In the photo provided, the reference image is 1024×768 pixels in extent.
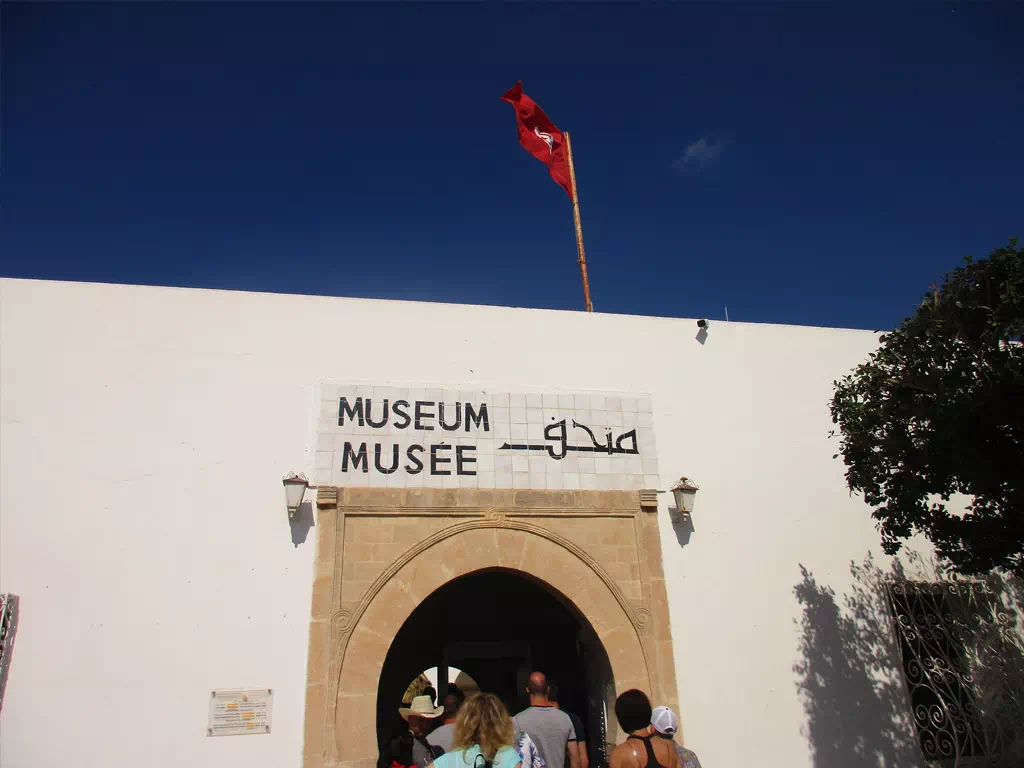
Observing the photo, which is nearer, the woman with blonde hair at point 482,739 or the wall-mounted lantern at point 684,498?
the woman with blonde hair at point 482,739

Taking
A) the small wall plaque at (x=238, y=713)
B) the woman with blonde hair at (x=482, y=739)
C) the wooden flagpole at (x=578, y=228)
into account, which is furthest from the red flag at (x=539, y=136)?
the woman with blonde hair at (x=482, y=739)

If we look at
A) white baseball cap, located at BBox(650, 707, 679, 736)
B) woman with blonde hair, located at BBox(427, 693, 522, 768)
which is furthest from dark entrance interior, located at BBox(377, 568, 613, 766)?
woman with blonde hair, located at BBox(427, 693, 522, 768)

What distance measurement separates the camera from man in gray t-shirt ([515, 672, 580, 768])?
3.88m

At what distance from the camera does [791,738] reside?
209 inches

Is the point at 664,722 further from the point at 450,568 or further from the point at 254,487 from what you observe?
the point at 254,487

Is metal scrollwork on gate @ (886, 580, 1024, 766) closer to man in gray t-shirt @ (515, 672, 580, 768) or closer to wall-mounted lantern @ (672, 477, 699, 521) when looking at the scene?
wall-mounted lantern @ (672, 477, 699, 521)

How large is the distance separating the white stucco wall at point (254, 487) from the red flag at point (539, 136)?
2.89 meters

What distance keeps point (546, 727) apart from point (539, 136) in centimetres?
654

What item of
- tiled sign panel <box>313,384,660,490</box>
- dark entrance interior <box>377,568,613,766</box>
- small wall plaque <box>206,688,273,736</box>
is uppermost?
tiled sign panel <box>313,384,660,490</box>

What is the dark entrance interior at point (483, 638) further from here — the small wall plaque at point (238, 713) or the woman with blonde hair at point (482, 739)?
the woman with blonde hair at point (482, 739)

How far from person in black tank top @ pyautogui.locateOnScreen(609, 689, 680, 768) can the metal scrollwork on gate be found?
3508mm

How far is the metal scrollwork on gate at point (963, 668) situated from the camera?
5578 millimetres

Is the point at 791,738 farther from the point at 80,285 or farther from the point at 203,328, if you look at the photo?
the point at 80,285

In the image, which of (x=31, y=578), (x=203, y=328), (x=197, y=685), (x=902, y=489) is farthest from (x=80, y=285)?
(x=902, y=489)
